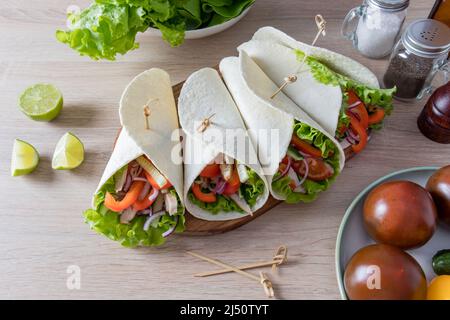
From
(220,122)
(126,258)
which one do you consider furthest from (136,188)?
(220,122)

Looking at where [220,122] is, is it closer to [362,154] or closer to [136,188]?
[136,188]

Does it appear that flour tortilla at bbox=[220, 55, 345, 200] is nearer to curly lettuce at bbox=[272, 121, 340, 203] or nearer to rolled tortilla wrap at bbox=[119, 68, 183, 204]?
curly lettuce at bbox=[272, 121, 340, 203]

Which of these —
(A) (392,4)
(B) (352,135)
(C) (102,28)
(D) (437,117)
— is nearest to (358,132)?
(B) (352,135)

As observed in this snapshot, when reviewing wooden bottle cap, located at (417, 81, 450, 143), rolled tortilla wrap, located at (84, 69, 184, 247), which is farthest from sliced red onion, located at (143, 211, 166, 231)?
wooden bottle cap, located at (417, 81, 450, 143)

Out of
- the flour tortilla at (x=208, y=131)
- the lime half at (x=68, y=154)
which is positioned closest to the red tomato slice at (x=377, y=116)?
the flour tortilla at (x=208, y=131)

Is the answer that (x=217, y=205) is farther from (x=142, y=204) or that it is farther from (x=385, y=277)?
(x=385, y=277)
